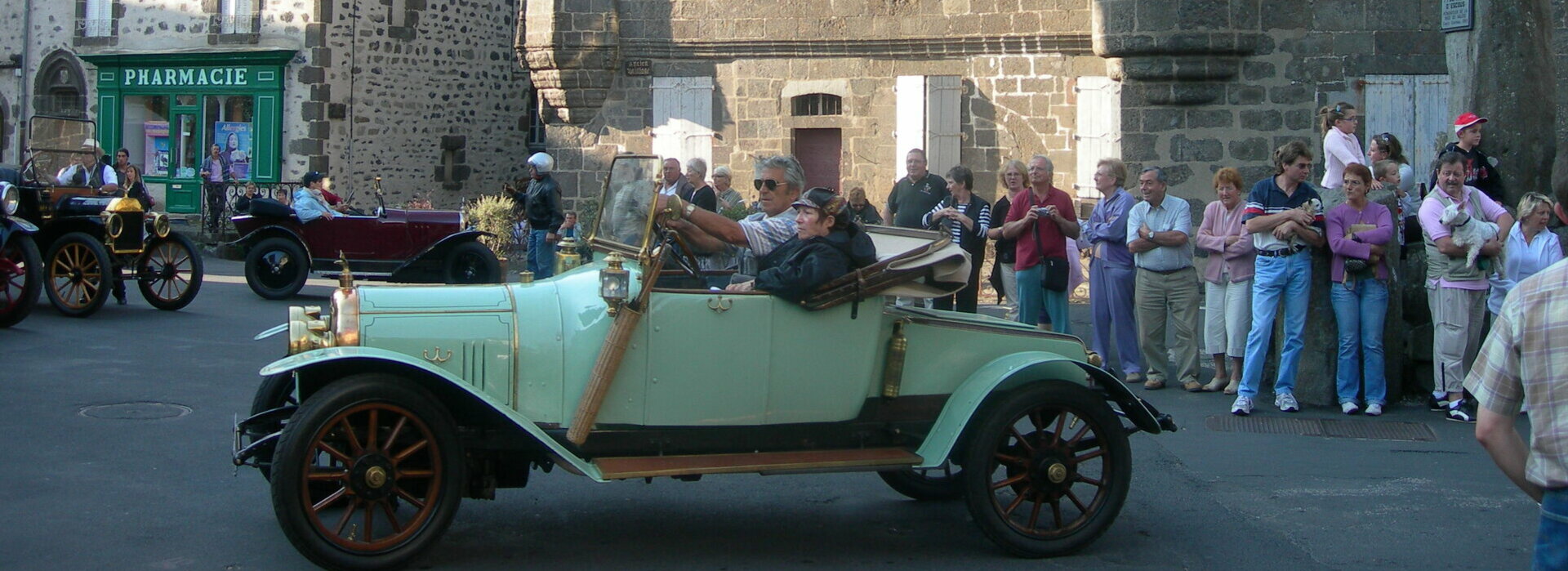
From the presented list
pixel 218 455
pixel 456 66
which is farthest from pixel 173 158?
pixel 218 455

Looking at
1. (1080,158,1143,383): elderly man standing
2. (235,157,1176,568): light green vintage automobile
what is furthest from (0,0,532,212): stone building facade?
(235,157,1176,568): light green vintage automobile

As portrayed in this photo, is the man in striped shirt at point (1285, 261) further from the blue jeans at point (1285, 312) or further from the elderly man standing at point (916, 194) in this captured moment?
the elderly man standing at point (916, 194)

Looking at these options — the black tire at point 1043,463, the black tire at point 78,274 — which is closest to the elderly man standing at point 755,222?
the black tire at point 1043,463

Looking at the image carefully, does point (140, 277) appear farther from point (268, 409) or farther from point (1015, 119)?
point (1015, 119)

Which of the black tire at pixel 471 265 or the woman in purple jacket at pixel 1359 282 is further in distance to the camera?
the black tire at pixel 471 265

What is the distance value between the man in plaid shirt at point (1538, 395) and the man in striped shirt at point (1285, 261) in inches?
227

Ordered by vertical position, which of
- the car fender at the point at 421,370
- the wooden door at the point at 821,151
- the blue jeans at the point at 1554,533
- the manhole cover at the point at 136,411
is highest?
the wooden door at the point at 821,151

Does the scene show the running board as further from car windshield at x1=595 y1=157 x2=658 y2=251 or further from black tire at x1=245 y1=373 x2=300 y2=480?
black tire at x1=245 y1=373 x2=300 y2=480

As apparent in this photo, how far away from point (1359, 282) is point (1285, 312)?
48cm

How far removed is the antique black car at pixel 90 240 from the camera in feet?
41.5

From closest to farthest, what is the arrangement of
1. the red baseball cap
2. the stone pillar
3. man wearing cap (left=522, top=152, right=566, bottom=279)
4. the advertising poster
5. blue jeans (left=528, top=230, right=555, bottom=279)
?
the red baseball cap, the stone pillar, man wearing cap (left=522, top=152, right=566, bottom=279), blue jeans (left=528, top=230, right=555, bottom=279), the advertising poster

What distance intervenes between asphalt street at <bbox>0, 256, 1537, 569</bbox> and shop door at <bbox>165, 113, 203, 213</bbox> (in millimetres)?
19389

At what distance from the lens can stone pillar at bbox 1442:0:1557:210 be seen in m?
10.4

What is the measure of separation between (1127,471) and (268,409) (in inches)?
130
